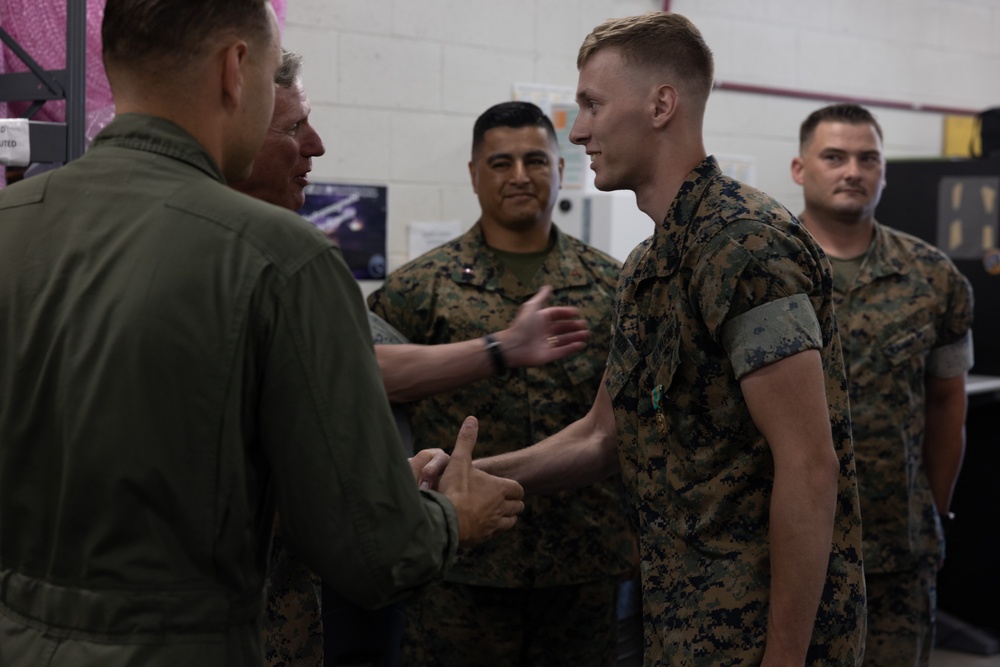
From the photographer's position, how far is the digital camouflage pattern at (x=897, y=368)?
2654 millimetres

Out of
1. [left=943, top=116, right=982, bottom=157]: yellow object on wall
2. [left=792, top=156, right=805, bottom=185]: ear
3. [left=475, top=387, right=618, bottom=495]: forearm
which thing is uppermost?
[left=943, top=116, right=982, bottom=157]: yellow object on wall

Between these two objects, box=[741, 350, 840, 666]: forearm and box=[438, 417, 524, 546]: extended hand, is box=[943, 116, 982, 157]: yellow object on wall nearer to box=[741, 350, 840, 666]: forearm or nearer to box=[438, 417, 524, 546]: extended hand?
box=[741, 350, 840, 666]: forearm

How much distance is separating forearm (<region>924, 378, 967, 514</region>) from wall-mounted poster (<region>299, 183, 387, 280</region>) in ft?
6.01

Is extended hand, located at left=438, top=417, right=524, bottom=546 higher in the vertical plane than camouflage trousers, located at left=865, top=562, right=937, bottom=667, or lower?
higher

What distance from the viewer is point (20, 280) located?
104 centimetres

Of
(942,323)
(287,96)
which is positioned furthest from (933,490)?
(287,96)

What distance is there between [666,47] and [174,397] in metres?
Answer: 1.01

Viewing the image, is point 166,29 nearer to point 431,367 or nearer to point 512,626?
point 431,367

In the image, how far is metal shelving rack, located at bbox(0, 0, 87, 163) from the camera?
2.11 meters

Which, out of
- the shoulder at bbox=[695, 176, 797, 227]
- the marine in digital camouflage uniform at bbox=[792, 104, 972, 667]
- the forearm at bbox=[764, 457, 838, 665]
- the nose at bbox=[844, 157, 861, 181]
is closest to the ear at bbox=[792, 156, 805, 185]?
the marine in digital camouflage uniform at bbox=[792, 104, 972, 667]

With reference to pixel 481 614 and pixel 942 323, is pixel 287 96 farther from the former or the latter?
pixel 942 323

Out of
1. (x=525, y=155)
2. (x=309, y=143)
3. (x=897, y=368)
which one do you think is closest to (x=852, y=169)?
(x=897, y=368)

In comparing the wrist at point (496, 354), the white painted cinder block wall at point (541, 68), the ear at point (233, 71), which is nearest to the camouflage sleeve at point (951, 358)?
the wrist at point (496, 354)

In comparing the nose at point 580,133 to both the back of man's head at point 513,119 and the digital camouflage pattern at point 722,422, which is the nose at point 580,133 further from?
the back of man's head at point 513,119
